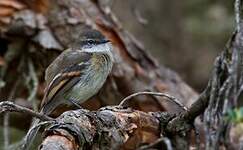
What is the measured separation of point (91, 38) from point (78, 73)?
13.2 inches

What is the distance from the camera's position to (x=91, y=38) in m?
5.47

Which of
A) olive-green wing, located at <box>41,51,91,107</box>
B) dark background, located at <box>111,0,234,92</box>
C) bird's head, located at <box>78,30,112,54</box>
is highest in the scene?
bird's head, located at <box>78,30,112,54</box>

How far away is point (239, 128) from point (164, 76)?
889mm

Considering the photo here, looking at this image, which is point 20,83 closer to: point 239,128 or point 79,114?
point 239,128

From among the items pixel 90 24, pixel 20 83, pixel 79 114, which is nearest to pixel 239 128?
pixel 90 24

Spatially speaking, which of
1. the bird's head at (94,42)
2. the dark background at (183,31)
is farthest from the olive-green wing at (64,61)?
the dark background at (183,31)

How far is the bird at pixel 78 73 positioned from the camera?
5.22 m

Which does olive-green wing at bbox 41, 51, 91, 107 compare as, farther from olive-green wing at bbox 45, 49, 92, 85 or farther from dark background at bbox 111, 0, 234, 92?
dark background at bbox 111, 0, 234, 92

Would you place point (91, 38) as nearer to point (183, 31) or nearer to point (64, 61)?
point (64, 61)

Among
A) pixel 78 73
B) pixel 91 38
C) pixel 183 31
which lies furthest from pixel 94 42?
pixel 183 31

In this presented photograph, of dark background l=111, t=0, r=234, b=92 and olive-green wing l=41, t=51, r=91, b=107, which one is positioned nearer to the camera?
olive-green wing l=41, t=51, r=91, b=107

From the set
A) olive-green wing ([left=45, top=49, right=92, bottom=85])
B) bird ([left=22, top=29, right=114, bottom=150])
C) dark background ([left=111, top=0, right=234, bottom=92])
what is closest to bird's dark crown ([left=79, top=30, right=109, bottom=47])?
bird ([left=22, top=29, right=114, bottom=150])

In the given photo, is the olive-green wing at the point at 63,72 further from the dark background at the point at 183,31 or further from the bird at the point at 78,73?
the dark background at the point at 183,31

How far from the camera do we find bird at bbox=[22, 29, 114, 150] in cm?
522
